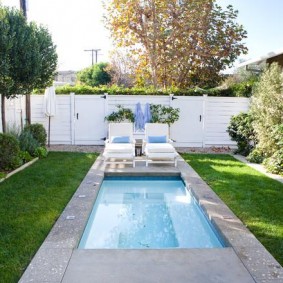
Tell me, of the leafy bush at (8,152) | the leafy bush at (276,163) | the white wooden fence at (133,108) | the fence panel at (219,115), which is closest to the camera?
the leafy bush at (8,152)

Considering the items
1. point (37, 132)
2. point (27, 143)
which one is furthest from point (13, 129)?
point (27, 143)

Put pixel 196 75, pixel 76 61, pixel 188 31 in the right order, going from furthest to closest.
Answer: pixel 76 61 < pixel 196 75 < pixel 188 31

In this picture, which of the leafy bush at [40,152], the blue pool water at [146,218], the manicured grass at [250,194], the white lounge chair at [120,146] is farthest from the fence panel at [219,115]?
the leafy bush at [40,152]

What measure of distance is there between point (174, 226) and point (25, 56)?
5.97 meters

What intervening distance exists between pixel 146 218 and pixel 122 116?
23.9ft

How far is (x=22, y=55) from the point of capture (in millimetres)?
8961

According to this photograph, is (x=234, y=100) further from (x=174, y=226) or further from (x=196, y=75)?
(x=174, y=226)

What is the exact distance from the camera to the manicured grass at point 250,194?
4887 mm

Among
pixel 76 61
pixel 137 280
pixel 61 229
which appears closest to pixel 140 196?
pixel 61 229

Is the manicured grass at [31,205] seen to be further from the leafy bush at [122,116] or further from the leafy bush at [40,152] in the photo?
the leafy bush at [122,116]

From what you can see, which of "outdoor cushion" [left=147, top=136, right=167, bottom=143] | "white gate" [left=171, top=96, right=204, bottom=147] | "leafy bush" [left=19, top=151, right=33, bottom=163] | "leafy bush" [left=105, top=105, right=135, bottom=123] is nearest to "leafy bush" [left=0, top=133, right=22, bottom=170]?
"leafy bush" [left=19, top=151, right=33, bottom=163]

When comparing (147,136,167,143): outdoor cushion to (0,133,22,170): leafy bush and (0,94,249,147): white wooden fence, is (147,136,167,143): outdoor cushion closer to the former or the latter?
(0,94,249,147): white wooden fence

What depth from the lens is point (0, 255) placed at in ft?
13.4

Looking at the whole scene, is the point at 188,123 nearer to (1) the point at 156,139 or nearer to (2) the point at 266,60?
(1) the point at 156,139
